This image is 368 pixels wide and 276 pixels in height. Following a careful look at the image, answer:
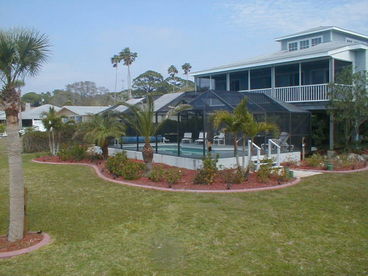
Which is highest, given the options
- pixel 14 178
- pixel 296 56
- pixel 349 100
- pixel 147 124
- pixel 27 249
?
pixel 296 56

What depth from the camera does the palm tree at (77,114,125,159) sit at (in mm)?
15609

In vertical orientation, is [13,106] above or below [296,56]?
below

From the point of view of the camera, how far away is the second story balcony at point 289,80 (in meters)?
18.1

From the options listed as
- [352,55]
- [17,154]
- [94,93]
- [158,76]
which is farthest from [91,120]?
[94,93]

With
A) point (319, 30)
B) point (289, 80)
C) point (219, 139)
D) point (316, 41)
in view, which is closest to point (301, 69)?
point (289, 80)

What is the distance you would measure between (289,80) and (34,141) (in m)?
16.5

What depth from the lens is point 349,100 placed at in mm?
15688

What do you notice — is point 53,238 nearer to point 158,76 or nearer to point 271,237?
point 271,237

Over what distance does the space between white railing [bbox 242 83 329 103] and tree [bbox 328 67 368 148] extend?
32.7 inches

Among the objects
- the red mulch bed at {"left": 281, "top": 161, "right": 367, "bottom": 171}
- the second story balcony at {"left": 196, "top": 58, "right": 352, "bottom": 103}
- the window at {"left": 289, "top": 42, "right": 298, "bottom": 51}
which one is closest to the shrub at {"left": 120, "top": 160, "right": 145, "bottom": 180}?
the red mulch bed at {"left": 281, "top": 161, "right": 367, "bottom": 171}

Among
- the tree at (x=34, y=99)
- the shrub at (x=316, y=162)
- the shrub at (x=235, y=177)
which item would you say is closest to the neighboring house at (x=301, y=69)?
the shrub at (x=316, y=162)

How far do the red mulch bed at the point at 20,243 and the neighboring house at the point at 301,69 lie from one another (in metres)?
14.8

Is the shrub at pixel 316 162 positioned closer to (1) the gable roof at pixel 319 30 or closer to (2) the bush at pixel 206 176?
(2) the bush at pixel 206 176

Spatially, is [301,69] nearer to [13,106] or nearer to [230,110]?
[230,110]
